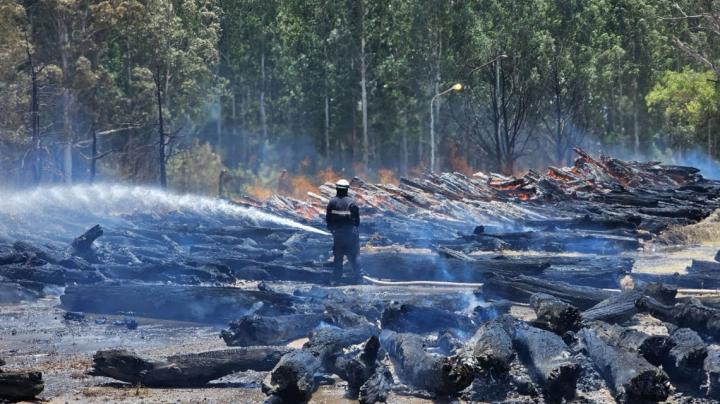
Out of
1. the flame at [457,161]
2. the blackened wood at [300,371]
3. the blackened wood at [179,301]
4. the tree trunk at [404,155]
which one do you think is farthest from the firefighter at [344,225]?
the tree trunk at [404,155]

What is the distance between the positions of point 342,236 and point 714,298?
6.61m

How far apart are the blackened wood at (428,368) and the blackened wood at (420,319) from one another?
1.68 meters

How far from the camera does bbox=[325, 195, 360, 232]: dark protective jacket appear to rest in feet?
59.3

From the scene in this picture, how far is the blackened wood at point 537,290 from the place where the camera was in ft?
46.4

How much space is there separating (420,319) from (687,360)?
379cm

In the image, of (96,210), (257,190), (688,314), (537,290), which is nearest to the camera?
(688,314)

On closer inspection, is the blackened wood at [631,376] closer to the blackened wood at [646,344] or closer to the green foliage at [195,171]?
the blackened wood at [646,344]

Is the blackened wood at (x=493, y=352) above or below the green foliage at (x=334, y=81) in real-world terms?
below

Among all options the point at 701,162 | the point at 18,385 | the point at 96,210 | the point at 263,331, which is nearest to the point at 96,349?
the point at 263,331

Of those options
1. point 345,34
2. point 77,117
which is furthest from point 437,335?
point 345,34

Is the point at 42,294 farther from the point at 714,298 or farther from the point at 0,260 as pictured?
the point at 714,298

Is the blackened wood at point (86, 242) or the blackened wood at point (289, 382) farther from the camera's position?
the blackened wood at point (86, 242)

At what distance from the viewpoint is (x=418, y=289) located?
18.3 m

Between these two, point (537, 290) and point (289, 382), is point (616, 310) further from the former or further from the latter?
point (289, 382)
